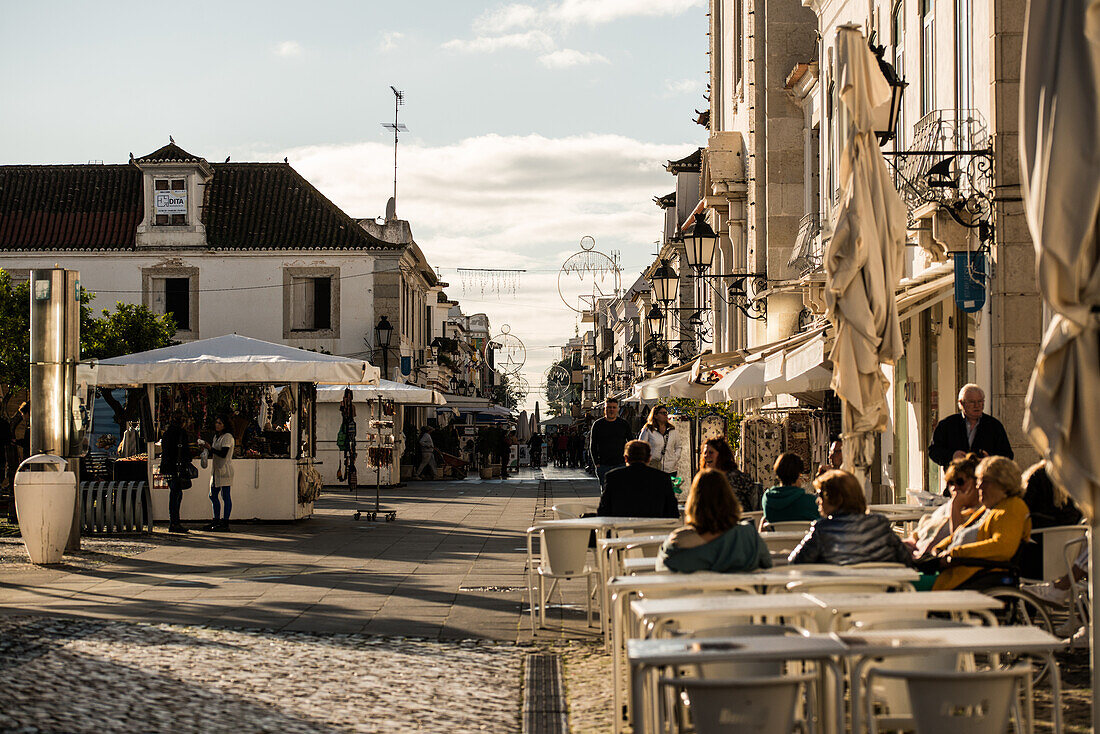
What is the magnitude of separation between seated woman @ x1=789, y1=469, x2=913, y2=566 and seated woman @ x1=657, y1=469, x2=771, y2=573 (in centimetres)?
63

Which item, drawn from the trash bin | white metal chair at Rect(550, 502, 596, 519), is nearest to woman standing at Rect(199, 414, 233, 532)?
the trash bin

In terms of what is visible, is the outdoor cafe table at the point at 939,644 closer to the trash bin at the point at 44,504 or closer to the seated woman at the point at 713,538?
the seated woman at the point at 713,538

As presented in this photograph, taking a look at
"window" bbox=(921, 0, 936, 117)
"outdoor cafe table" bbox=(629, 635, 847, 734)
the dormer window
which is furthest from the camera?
the dormer window

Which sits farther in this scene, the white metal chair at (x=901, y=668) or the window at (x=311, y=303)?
the window at (x=311, y=303)

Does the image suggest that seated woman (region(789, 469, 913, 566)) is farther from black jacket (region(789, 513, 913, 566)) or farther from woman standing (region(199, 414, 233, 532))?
woman standing (region(199, 414, 233, 532))

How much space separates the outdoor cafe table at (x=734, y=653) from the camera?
4457 mm

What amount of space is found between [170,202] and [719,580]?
41.0 m

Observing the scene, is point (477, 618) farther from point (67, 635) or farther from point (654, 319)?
point (654, 319)

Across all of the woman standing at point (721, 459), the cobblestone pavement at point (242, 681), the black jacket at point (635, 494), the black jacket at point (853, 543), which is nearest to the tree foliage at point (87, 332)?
the woman standing at point (721, 459)

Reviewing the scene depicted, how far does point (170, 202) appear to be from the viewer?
4466cm

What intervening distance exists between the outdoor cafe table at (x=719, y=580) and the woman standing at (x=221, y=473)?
44.8 ft

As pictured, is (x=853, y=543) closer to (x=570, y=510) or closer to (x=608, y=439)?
(x=570, y=510)

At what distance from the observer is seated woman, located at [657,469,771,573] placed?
6848 millimetres

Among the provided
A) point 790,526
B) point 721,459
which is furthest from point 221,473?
point 790,526
